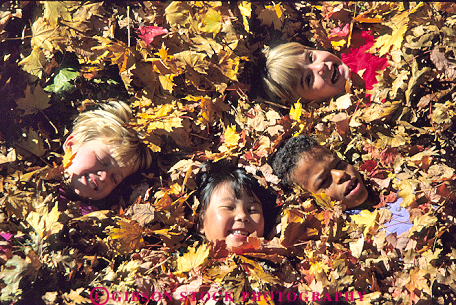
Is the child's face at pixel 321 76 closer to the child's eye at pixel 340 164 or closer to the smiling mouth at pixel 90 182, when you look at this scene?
the child's eye at pixel 340 164


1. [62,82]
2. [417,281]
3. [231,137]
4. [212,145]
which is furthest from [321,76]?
[62,82]

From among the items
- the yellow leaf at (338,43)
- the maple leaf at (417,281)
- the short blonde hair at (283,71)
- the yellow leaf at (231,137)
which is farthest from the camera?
the yellow leaf at (338,43)

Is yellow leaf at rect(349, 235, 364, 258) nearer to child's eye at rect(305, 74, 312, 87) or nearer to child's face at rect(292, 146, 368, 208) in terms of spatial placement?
child's face at rect(292, 146, 368, 208)

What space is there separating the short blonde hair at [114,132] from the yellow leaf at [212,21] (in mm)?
718

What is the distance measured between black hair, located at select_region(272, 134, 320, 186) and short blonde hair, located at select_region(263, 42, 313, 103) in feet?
1.35

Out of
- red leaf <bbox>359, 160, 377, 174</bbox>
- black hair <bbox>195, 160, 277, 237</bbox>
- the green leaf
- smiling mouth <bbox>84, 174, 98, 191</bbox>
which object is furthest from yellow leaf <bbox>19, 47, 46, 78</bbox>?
red leaf <bbox>359, 160, 377, 174</bbox>

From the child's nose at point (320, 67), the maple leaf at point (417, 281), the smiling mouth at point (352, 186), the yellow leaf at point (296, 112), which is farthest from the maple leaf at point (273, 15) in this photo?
the maple leaf at point (417, 281)

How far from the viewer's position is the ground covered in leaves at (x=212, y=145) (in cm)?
172

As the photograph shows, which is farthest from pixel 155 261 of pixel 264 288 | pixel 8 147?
pixel 8 147

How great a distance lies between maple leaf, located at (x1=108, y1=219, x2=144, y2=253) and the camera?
187 centimetres

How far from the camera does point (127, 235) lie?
190 cm

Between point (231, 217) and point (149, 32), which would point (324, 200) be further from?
point (149, 32)

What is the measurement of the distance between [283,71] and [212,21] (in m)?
0.57

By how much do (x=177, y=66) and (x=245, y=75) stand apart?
558 mm
